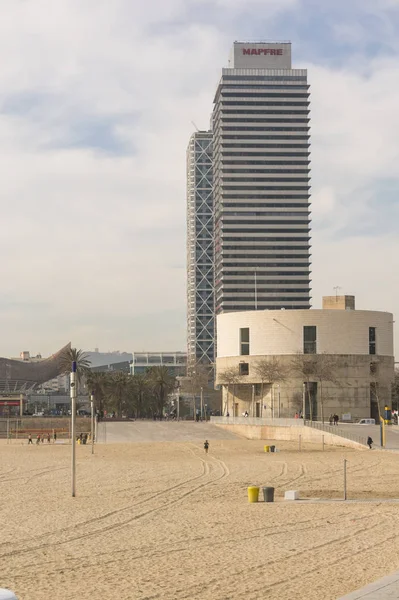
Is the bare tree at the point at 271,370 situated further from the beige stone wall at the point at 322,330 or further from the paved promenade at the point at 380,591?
the paved promenade at the point at 380,591

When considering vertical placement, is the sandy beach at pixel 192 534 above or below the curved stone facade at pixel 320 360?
below

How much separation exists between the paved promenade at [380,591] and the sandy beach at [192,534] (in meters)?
0.78

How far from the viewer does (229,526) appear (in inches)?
979

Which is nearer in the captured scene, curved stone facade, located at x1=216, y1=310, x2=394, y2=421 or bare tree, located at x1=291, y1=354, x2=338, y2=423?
bare tree, located at x1=291, y1=354, x2=338, y2=423

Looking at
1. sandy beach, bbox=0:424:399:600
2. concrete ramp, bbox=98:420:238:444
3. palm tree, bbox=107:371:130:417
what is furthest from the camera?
palm tree, bbox=107:371:130:417

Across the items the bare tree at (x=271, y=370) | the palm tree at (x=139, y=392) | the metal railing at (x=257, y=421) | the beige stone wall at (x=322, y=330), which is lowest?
the metal railing at (x=257, y=421)

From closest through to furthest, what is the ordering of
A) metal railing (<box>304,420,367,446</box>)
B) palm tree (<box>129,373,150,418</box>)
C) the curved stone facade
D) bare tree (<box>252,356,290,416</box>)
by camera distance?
metal railing (<box>304,420,367,446</box>)
the curved stone facade
bare tree (<box>252,356,290,416</box>)
palm tree (<box>129,373,150,418</box>)

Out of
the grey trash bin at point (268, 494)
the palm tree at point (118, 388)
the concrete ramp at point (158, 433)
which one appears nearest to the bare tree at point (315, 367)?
the concrete ramp at point (158, 433)

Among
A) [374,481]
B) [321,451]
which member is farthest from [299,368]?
[374,481]

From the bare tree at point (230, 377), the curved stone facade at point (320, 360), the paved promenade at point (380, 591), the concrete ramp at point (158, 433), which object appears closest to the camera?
the paved promenade at point (380, 591)

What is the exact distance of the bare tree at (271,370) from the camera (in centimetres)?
11212

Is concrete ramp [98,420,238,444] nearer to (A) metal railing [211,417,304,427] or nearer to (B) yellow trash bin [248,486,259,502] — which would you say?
(A) metal railing [211,417,304,427]

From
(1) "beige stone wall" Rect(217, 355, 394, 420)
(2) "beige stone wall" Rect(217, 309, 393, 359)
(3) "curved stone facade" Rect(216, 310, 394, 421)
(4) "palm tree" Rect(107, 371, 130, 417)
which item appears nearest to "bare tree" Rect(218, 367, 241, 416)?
(3) "curved stone facade" Rect(216, 310, 394, 421)

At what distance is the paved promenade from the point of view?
14.6m
